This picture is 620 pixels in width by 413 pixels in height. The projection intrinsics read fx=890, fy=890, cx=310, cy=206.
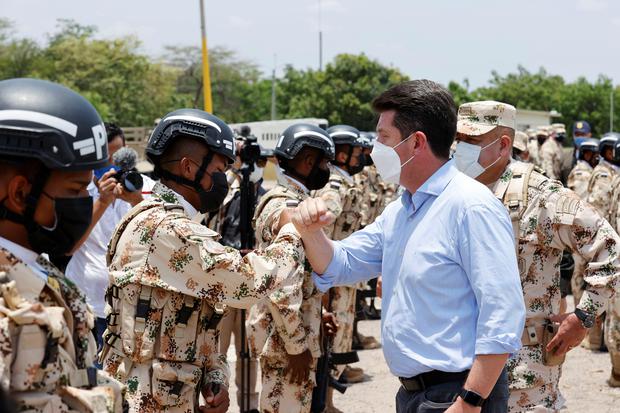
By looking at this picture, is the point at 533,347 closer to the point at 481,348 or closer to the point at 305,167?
the point at 481,348

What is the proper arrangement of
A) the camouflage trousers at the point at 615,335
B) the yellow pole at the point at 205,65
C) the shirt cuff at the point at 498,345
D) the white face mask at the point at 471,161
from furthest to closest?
the yellow pole at the point at 205,65 < the camouflage trousers at the point at 615,335 < the white face mask at the point at 471,161 < the shirt cuff at the point at 498,345

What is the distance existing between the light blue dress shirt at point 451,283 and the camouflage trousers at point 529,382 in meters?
1.40

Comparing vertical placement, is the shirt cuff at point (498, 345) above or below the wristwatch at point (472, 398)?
above

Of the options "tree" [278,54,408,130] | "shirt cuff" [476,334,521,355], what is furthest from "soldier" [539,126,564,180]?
"tree" [278,54,408,130]

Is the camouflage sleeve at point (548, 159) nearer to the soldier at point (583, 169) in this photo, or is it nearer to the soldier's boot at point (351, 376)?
the soldier at point (583, 169)

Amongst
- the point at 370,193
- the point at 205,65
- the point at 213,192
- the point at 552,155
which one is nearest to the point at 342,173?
the point at 370,193

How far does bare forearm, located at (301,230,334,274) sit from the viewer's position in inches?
159

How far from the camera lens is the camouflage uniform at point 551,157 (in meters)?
19.3

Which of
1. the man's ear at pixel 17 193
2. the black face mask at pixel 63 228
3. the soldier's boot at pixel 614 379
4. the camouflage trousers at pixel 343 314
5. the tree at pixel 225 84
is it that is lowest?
the tree at pixel 225 84

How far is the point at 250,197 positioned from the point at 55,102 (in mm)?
4757

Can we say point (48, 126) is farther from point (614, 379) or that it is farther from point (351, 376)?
point (614, 379)

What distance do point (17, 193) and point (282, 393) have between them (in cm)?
352

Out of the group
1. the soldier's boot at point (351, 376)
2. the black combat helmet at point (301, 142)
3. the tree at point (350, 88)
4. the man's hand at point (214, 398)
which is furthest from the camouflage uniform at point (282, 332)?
the tree at point (350, 88)

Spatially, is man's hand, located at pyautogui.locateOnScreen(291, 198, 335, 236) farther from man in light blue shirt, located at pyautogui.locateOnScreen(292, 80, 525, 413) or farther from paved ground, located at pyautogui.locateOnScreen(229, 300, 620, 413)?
paved ground, located at pyautogui.locateOnScreen(229, 300, 620, 413)
